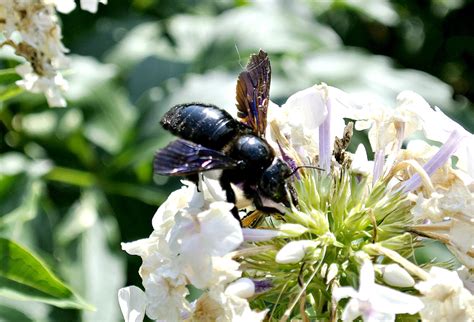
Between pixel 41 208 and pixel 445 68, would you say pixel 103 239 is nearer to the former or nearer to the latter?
pixel 41 208

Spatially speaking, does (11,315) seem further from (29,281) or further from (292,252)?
(292,252)

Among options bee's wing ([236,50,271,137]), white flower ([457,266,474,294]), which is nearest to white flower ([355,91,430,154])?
bee's wing ([236,50,271,137])

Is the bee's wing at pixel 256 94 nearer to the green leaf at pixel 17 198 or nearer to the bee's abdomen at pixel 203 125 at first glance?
the bee's abdomen at pixel 203 125

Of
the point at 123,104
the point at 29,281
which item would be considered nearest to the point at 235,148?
the point at 29,281

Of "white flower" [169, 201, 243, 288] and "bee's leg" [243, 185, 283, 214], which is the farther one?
"bee's leg" [243, 185, 283, 214]

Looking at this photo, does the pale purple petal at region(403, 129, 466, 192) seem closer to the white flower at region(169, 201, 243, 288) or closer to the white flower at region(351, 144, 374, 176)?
the white flower at region(351, 144, 374, 176)
